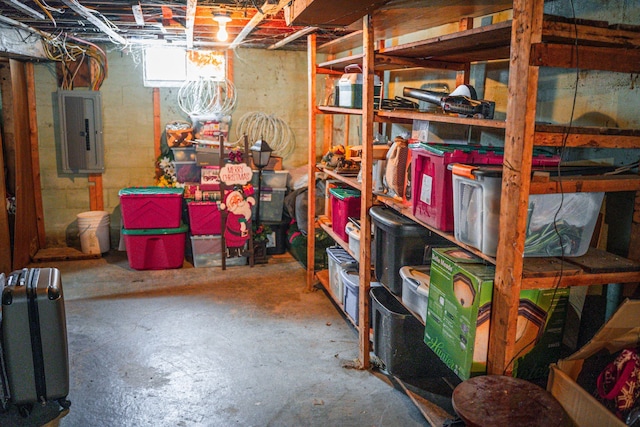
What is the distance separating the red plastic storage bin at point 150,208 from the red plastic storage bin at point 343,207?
1844 mm

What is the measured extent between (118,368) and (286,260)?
8.50ft

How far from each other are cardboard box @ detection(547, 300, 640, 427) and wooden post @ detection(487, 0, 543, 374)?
19cm

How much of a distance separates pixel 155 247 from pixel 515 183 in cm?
418

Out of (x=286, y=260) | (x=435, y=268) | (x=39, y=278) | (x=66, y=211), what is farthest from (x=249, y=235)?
(x=435, y=268)

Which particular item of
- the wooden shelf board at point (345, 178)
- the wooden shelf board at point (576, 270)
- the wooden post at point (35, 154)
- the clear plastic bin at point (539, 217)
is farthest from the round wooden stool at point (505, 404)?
the wooden post at point (35, 154)

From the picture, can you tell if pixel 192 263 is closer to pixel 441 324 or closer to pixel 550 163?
pixel 441 324

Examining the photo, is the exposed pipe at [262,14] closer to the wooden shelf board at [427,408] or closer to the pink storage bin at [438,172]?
the pink storage bin at [438,172]

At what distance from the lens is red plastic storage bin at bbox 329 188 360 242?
389 centimetres

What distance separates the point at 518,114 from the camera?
5.91 ft

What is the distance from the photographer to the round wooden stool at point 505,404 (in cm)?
177

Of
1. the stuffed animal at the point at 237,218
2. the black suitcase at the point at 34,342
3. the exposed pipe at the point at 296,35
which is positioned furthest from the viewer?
the stuffed animal at the point at 237,218

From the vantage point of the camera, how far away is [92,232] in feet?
18.5

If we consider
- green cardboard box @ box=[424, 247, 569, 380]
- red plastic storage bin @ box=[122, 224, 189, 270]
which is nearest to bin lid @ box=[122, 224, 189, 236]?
red plastic storage bin @ box=[122, 224, 189, 270]

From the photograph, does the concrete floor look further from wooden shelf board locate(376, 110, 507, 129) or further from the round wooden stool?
wooden shelf board locate(376, 110, 507, 129)
